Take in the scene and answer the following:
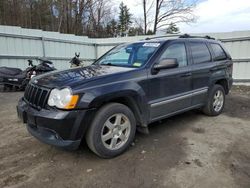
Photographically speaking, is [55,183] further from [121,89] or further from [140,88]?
[140,88]

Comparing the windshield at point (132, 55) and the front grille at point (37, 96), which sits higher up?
the windshield at point (132, 55)

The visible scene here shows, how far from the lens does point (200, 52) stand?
4.68m

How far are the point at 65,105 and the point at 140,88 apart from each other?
3.89 ft

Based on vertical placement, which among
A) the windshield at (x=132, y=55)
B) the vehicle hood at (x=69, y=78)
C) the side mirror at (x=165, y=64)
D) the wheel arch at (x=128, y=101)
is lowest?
the wheel arch at (x=128, y=101)

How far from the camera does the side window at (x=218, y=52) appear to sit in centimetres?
505

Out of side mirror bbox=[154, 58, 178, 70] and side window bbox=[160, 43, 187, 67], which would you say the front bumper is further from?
side window bbox=[160, 43, 187, 67]

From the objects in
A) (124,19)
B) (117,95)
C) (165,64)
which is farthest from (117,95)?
(124,19)

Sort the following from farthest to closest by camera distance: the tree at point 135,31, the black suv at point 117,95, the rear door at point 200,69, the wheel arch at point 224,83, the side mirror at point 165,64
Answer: the tree at point 135,31 → the wheel arch at point 224,83 → the rear door at point 200,69 → the side mirror at point 165,64 → the black suv at point 117,95

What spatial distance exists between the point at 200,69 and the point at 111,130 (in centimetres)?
238

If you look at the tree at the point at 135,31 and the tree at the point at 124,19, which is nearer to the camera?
the tree at the point at 135,31

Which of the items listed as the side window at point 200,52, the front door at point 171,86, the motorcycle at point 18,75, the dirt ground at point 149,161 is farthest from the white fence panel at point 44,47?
the front door at point 171,86

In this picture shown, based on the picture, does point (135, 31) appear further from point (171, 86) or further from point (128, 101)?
point (128, 101)

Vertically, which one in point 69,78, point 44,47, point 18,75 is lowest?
point 18,75

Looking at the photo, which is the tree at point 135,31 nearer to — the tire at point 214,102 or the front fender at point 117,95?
the tire at point 214,102
